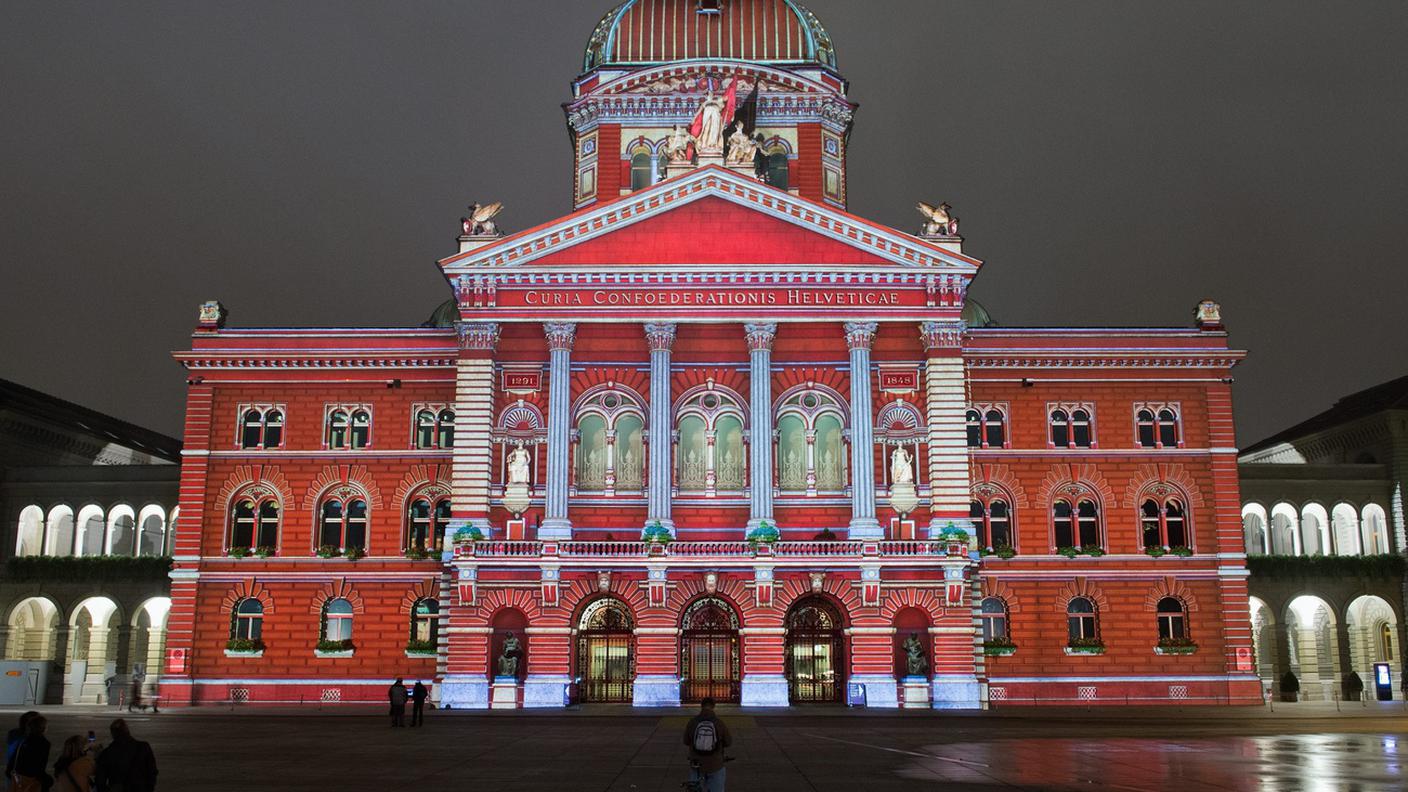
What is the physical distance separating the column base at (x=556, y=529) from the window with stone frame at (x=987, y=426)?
1884cm

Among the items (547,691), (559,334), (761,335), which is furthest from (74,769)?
(761,335)

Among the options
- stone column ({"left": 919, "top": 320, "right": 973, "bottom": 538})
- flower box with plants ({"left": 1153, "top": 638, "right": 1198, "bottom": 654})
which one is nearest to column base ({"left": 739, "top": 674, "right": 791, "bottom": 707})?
stone column ({"left": 919, "top": 320, "right": 973, "bottom": 538})

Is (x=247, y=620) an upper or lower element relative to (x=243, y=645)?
upper

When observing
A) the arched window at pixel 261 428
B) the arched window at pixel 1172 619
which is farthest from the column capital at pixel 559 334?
the arched window at pixel 1172 619

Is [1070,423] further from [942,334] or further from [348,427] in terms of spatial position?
[348,427]

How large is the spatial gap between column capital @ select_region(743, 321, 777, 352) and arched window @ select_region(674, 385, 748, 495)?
2.38 m

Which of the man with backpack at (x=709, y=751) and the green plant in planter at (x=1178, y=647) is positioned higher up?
the green plant in planter at (x=1178, y=647)

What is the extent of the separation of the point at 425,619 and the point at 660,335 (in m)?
16.4

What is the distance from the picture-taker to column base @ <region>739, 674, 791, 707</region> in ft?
167

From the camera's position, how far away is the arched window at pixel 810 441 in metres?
56.0

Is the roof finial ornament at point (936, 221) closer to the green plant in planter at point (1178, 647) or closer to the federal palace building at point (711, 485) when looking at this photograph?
the federal palace building at point (711, 485)

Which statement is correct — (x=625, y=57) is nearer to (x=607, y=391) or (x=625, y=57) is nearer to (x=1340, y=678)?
(x=607, y=391)

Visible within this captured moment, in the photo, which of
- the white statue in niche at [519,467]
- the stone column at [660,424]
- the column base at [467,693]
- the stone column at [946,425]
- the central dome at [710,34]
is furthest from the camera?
the central dome at [710,34]

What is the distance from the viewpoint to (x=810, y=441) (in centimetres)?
5622
